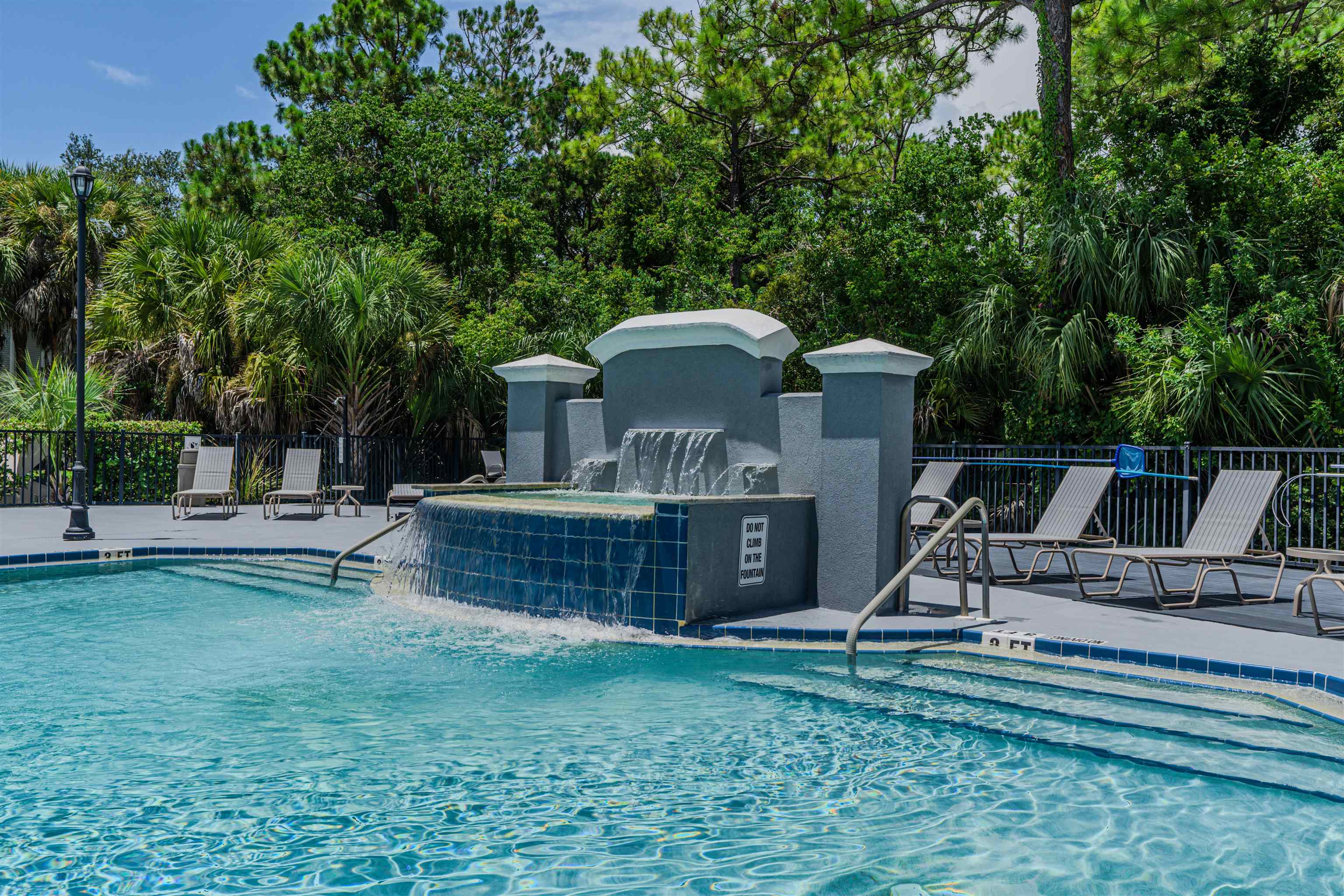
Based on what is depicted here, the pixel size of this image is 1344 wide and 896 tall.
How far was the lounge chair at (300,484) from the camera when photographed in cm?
1483

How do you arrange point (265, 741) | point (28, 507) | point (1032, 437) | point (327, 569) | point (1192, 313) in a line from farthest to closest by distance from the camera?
point (28, 507), point (1032, 437), point (1192, 313), point (327, 569), point (265, 741)

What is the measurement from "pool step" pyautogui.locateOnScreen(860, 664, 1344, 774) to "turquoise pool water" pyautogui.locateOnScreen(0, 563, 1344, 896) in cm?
2

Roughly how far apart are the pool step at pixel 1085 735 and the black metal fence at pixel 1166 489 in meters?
5.70

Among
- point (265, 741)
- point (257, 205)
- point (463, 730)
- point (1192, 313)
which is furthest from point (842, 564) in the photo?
point (257, 205)

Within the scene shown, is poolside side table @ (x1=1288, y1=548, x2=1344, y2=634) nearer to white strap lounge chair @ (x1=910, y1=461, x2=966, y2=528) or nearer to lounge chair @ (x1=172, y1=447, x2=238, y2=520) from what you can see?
white strap lounge chair @ (x1=910, y1=461, x2=966, y2=528)

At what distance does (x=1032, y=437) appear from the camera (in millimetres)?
13992

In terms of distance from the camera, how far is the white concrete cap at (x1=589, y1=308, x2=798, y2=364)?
8.50 m

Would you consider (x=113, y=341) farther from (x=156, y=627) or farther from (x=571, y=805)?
(x=571, y=805)

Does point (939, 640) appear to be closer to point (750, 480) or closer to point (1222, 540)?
point (750, 480)

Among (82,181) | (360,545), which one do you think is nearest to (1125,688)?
(360,545)

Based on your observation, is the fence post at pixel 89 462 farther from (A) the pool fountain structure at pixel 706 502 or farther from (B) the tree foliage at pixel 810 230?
(A) the pool fountain structure at pixel 706 502

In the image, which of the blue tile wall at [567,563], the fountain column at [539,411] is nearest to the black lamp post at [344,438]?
the fountain column at [539,411]

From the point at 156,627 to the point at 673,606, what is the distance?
12.9 feet

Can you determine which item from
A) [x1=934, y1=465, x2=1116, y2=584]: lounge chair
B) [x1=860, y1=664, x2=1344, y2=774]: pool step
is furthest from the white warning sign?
[x1=934, y1=465, x2=1116, y2=584]: lounge chair
